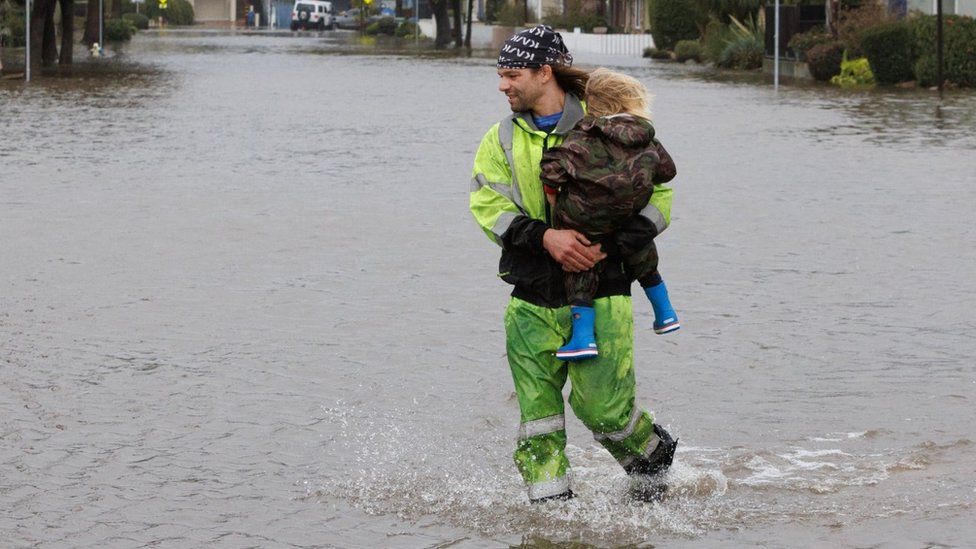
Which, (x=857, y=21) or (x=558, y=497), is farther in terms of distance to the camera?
(x=857, y=21)

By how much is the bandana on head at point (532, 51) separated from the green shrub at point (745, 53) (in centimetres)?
3884

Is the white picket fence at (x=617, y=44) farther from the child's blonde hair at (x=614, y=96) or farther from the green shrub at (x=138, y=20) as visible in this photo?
the child's blonde hair at (x=614, y=96)

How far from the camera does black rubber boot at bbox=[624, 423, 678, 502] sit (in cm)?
541

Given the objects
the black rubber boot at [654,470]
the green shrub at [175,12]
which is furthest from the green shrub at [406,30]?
the black rubber boot at [654,470]

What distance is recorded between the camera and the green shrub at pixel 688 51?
49200 millimetres

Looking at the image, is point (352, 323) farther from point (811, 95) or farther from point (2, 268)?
point (811, 95)

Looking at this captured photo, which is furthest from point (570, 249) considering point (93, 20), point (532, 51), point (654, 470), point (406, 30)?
point (406, 30)

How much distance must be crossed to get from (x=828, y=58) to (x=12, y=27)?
29.3m

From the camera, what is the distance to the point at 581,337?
16.4 feet

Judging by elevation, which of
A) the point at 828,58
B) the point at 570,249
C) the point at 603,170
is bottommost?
the point at 570,249

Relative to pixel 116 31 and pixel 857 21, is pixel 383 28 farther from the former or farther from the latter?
pixel 857 21

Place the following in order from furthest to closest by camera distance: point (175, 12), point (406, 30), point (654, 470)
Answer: point (175, 12)
point (406, 30)
point (654, 470)

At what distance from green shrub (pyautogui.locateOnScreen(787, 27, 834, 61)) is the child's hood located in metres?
32.7

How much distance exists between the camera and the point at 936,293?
980 centimetres
